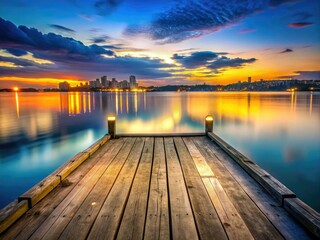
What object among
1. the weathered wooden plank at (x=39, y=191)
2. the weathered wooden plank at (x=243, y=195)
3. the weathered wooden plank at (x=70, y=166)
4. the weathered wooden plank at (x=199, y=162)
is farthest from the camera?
the weathered wooden plank at (x=199, y=162)

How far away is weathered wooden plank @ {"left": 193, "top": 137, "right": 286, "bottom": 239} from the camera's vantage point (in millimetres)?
2568

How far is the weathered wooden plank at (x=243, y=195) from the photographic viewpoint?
2.57 metres

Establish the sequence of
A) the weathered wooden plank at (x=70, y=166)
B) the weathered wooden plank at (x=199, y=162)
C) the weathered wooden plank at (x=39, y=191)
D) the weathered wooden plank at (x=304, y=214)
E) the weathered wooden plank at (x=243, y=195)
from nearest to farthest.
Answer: the weathered wooden plank at (x=304, y=214) → the weathered wooden plank at (x=243, y=195) → the weathered wooden plank at (x=39, y=191) → the weathered wooden plank at (x=70, y=166) → the weathered wooden plank at (x=199, y=162)

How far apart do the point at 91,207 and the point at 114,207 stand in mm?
332

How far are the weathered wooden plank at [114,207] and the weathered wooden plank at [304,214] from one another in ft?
7.44

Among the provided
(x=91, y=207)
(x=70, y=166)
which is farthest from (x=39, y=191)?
(x=70, y=166)

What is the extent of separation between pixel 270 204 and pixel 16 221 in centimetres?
345

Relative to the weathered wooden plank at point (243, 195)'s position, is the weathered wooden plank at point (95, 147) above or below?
above

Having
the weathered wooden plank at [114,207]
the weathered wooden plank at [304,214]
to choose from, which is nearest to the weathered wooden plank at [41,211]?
the weathered wooden plank at [114,207]

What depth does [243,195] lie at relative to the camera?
11.1 ft

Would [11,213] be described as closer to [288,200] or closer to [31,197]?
[31,197]

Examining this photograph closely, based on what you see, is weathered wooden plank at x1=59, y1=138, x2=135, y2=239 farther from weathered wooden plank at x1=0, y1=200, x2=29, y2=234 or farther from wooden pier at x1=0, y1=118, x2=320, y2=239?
weathered wooden plank at x1=0, y1=200, x2=29, y2=234

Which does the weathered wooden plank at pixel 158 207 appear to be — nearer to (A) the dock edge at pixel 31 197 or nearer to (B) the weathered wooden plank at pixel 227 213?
(B) the weathered wooden plank at pixel 227 213

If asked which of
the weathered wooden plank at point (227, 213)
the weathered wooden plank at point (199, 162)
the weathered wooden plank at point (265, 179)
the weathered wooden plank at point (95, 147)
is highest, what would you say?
the weathered wooden plank at point (95, 147)
